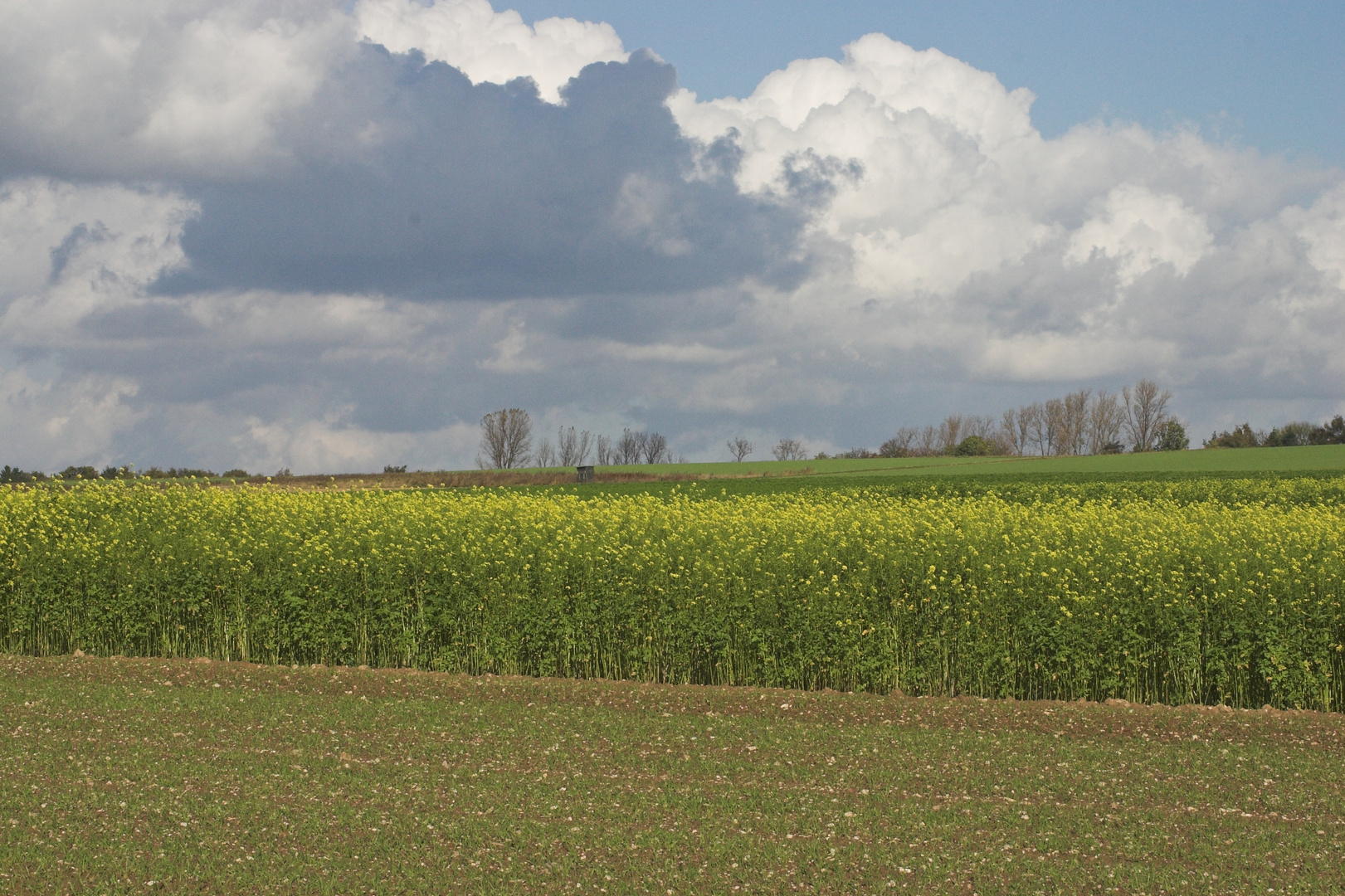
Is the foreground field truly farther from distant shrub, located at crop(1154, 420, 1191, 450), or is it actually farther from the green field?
distant shrub, located at crop(1154, 420, 1191, 450)

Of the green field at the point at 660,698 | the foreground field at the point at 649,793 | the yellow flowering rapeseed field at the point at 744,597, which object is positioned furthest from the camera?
the yellow flowering rapeseed field at the point at 744,597

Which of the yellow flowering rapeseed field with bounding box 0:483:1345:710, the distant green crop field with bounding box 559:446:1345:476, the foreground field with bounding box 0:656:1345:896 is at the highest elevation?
the distant green crop field with bounding box 559:446:1345:476

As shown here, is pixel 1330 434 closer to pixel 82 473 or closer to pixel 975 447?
pixel 975 447

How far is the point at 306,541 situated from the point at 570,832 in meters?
8.22

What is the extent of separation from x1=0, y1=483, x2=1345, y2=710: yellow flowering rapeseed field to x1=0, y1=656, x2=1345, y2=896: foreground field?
2.43 ft

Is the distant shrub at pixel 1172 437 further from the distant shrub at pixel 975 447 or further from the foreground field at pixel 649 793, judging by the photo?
the foreground field at pixel 649 793

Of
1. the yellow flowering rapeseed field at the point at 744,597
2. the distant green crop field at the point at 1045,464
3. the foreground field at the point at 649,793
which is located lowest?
the foreground field at the point at 649,793

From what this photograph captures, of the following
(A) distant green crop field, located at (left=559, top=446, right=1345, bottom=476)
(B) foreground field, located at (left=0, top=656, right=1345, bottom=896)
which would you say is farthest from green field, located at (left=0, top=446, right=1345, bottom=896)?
(A) distant green crop field, located at (left=559, top=446, right=1345, bottom=476)

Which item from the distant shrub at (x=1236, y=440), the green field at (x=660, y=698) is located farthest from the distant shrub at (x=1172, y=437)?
the green field at (x=660, y=698)

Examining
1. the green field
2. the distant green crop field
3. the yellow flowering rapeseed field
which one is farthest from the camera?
the distant green crop field

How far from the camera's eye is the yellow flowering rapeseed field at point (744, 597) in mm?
11086

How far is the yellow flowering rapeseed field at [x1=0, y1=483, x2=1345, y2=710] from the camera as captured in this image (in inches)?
436

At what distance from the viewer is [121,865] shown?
21.4 feet

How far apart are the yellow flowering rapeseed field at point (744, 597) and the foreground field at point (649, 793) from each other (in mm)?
742
